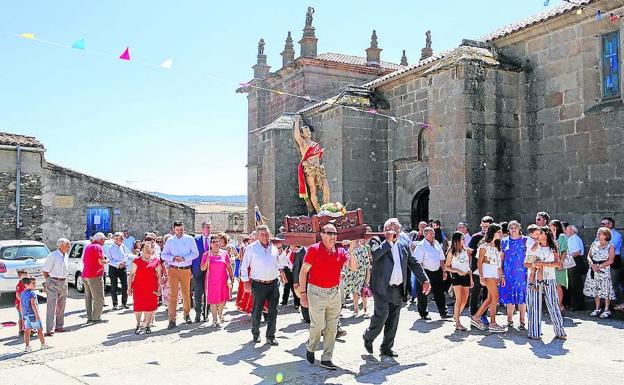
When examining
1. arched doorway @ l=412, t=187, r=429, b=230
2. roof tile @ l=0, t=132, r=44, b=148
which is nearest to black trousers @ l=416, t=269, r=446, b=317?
arched doorway @ l=412, t=187, r=429, b=230

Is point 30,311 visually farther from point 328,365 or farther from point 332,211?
point 332,211

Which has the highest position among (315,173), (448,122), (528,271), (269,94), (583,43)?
(269,94)

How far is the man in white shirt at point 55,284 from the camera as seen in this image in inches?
329

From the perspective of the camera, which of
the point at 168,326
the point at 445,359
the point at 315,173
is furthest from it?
the point at 315,173

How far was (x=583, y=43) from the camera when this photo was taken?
11625 mm

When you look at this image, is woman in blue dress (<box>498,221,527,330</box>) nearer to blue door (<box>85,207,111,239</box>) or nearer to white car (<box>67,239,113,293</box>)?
white car (<box>67,239,113,293</box>)

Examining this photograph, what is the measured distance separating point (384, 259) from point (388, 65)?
71.5ft

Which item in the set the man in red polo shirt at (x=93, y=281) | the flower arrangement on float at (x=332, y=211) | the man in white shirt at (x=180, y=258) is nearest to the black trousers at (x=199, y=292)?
the man in white shirt at (x=180, y=258)

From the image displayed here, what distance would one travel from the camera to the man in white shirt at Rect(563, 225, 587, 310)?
31.3ft

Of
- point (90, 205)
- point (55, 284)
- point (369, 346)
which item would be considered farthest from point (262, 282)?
point (90, 205)

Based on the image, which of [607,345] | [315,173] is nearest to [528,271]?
[607,345]

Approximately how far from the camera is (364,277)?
370 inches

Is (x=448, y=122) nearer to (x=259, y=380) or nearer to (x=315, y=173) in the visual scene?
(x=315, y=173)

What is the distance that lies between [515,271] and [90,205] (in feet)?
53.2
